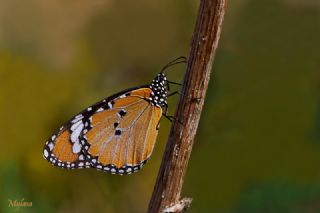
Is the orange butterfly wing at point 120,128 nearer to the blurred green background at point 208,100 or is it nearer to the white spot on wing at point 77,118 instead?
the white spot on wing at point 77,118

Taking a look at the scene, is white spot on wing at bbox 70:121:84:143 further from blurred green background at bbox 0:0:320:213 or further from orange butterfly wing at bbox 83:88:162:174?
blurred green background at bbox 0:0:320:213

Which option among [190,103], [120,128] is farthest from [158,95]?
[190,103]

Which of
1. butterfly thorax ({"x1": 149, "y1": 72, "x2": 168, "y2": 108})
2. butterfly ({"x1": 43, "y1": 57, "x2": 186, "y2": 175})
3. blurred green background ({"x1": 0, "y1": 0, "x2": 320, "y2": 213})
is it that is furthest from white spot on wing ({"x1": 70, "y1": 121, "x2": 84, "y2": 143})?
blurred green background ({"x1": 0, "y1": 0, "x2": 320, "y2": 213})

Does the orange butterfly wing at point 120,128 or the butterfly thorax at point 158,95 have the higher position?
the butterfly thorax at point 158,95

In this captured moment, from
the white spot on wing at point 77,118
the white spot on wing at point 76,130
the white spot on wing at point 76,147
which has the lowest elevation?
the white spot on wing at point 76,147

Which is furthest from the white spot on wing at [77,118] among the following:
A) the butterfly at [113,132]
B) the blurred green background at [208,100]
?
the blurred green background at [208,100]

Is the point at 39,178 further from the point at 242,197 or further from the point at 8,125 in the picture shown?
the point at 242,197
